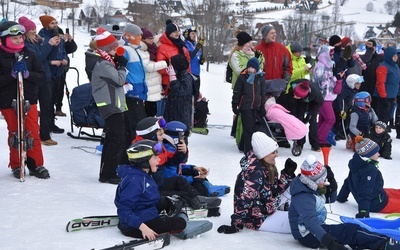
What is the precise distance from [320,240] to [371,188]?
188cm

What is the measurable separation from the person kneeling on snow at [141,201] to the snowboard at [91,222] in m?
0.23

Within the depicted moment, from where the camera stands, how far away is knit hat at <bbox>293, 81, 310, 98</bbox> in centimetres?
934

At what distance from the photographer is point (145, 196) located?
4879 mm

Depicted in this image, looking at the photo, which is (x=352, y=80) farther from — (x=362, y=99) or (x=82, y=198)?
(x=82, y=198)

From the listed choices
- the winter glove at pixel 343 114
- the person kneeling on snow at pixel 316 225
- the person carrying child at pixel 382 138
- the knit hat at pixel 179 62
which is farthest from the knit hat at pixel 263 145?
the winter glove at pixel 343 114

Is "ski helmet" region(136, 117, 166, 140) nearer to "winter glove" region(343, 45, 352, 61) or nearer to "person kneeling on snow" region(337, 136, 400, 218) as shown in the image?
"person kneeling on snow" region(337, 136, 400, 218)

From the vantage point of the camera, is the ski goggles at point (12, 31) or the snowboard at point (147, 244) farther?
the ski goggles at point (12, 31)

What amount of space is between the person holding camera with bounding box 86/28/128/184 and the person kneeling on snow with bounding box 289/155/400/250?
2344 millimetres

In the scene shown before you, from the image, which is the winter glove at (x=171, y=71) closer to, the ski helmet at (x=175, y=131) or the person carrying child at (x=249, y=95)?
the person carrying child at (x=249, y=95)

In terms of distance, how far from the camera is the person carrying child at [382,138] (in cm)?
934

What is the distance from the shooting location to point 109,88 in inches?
257

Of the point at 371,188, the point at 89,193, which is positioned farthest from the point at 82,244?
the point at 371,188

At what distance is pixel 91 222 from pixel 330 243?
211 centimetres

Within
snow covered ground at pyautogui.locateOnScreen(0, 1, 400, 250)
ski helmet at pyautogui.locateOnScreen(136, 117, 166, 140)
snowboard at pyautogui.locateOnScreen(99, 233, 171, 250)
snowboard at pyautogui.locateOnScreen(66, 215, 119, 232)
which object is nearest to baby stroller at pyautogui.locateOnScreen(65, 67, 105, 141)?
snow covered ground at pyautogui.locateOnScreen(0, 1, 400, 250)
